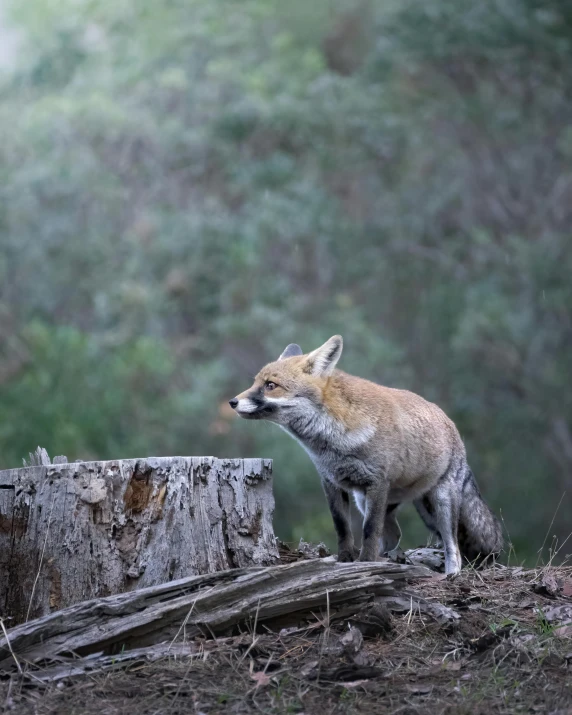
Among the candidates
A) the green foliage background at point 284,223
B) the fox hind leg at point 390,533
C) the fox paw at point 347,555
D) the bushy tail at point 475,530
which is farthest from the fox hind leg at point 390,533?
the green foliage background at point 284,223

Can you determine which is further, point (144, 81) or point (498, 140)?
point (144, 81)

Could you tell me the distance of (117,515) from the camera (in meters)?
4.97

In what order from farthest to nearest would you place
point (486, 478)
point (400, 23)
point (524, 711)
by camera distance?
point (400, 23), point (486, 478), point (524, 711)

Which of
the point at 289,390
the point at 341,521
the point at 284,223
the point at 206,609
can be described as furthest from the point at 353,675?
the point at 284,223

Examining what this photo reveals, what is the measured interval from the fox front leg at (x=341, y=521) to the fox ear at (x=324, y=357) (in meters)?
0.76

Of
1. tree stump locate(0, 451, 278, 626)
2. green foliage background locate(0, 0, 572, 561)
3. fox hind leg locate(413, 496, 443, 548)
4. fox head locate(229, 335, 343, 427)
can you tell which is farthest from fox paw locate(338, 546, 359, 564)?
green foliage background locate(0, 0, 572, 561)

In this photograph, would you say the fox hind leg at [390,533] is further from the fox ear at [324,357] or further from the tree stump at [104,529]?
the tree stump at [104,529]

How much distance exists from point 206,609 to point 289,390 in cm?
189

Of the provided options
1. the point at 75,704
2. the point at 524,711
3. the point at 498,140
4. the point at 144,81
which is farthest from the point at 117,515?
the point at 144,81

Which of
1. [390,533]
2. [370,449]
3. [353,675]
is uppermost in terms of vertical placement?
[370,449]

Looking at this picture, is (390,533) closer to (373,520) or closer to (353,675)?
(373,520)

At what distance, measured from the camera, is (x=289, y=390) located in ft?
19.8

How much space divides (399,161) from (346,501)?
18647 mm

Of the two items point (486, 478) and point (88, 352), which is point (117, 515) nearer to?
→ point (486, 478)
